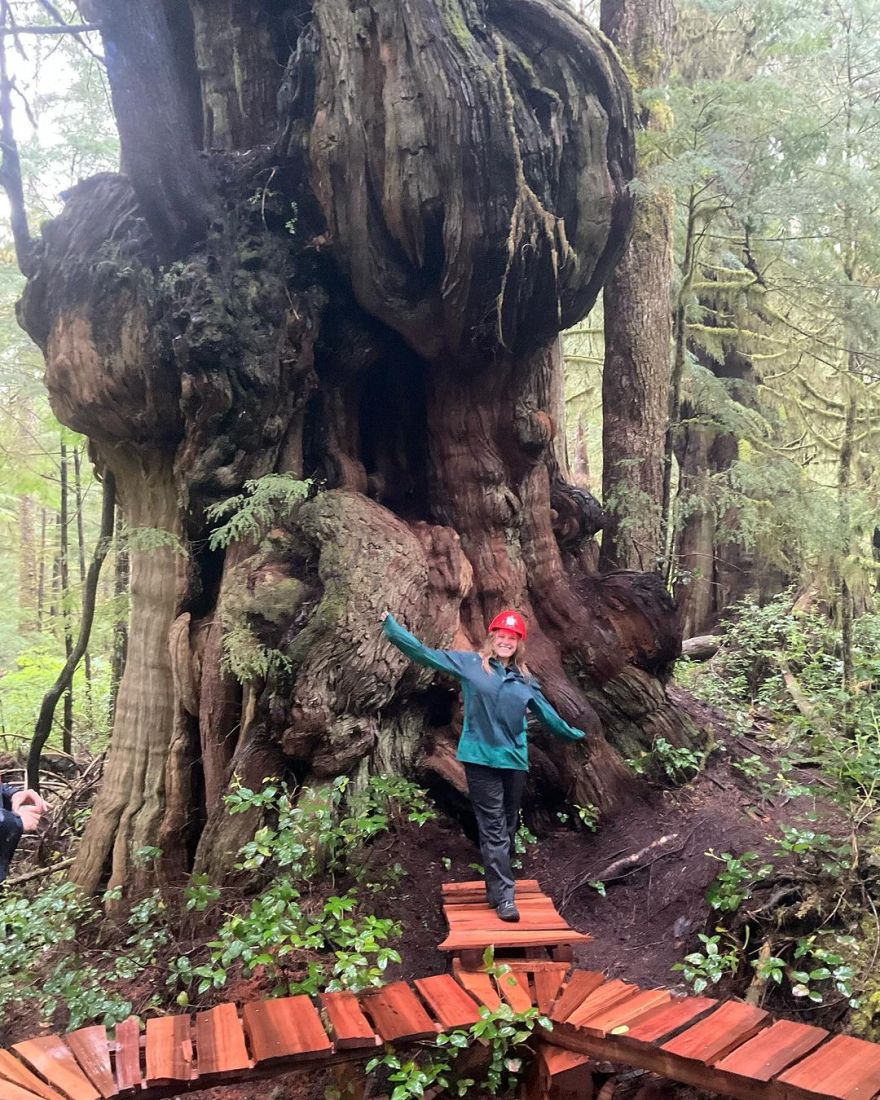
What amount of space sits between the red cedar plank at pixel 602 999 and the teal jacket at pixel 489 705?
4.30ft

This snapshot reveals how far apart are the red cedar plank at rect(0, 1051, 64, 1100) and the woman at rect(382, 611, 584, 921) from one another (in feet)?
7.39

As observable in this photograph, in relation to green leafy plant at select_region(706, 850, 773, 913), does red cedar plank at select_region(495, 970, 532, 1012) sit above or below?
below

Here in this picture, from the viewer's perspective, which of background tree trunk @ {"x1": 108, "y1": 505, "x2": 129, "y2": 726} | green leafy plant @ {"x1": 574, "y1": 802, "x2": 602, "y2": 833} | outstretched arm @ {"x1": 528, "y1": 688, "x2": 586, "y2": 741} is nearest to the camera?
outstretched arm @ {"x1": 528, "y1": 688, "x2": 586, "y2": 741}

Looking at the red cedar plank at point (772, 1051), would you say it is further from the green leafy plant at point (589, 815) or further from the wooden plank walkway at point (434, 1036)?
the green leafy plant at point (589, 815)

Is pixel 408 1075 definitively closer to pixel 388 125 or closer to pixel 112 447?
pixel 112 447

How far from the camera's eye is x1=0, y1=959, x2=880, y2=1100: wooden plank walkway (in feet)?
8.20

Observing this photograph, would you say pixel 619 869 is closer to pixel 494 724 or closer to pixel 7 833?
pixel 494 724

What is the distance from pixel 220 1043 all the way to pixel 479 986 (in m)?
1.11

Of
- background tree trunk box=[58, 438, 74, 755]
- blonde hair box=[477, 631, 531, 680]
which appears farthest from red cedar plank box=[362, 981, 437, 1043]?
background tree trunk box=[58, 438, 74, 755]

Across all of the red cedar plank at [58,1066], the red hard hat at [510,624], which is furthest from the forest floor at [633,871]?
the red hard hat at [510,624]

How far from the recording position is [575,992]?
3.17 metres

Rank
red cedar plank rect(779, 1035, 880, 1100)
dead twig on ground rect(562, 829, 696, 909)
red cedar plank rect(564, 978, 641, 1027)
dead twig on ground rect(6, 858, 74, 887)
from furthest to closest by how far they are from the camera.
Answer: dead twig on ground rect(6, 858, 74, 887) → dead twig on ground rect(562, 829, 696, 909) → red cedar plank rect(564, 978, 641, 1027) → red cedar plank rect(779, 1035, 880, 1100)

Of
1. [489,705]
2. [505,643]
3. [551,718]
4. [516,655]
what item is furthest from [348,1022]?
[516,655]

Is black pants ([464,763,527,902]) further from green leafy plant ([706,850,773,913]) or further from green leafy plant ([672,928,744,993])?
green leafy plant ([706,850,773,913])
